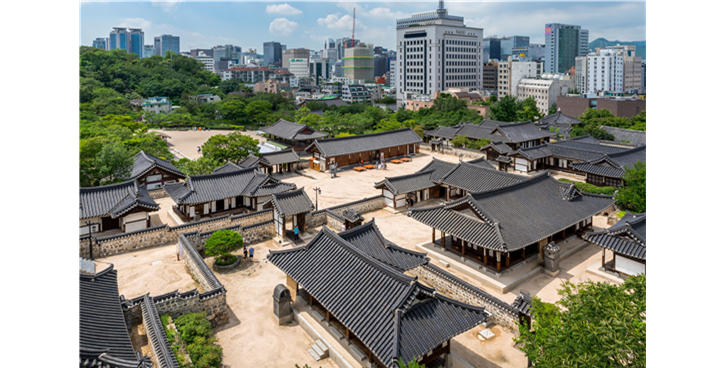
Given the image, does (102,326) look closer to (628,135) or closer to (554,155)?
(554,155)

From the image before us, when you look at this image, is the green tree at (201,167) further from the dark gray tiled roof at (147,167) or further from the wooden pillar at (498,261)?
the wooden pillar at (498,261)

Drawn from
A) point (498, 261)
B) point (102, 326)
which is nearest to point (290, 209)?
point (498, 261)

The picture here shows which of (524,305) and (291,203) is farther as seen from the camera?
(291,203)

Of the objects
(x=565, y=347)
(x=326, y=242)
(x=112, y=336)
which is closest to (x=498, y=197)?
(x=326, y=242)

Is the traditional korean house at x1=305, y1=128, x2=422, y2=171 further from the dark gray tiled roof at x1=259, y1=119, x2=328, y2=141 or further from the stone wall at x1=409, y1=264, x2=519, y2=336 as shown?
the stone wall at x1=409, y1=264, x2=519, y2=336

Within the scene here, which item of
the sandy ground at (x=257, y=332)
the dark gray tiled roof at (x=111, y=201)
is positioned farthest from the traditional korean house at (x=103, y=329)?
the dark gray tiled roof at (x=111, y=201)

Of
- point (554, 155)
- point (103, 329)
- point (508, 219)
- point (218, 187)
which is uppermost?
point (554, 155)
